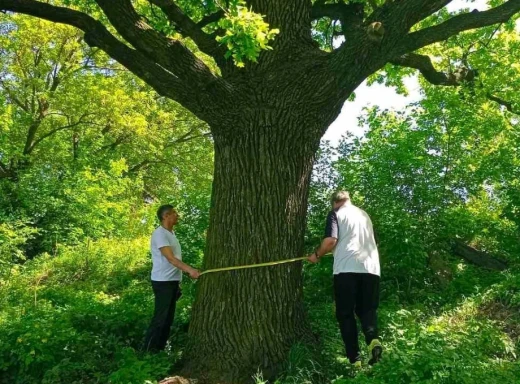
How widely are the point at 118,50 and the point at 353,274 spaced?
3.29m

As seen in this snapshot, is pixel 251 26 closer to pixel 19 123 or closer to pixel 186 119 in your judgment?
pixel 19 123

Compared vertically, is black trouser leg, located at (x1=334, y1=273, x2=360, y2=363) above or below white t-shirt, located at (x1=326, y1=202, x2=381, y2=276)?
below

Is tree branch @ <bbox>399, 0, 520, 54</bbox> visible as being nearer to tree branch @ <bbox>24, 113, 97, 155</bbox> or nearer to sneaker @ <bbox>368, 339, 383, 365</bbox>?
sneaker @ <bbox>368, 339, 383, 365</bbox>

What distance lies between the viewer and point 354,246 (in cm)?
534

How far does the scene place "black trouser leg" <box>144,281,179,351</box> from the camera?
5645mm

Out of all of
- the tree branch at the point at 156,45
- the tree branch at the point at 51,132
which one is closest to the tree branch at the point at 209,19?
Answer: the tree branch at the point at 156,45

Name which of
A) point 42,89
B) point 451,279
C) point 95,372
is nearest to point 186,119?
point 42,89

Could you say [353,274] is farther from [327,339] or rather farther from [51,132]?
[51,132]

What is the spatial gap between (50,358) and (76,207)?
37.8 ft

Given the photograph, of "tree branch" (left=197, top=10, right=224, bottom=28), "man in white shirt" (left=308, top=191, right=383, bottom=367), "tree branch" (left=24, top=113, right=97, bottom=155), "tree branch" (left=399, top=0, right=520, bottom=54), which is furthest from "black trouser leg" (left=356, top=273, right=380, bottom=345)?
"tree branch" (left=24, top=113, right=97, bottom=155)

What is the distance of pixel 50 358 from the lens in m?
5.41

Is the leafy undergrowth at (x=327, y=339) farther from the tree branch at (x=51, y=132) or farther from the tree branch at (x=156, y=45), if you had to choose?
the tree branch at (x=51, y=132)

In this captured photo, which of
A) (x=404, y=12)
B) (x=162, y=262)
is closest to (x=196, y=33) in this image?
(x=404, y=12)

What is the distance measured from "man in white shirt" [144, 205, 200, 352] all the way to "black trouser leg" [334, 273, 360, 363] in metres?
1.51
